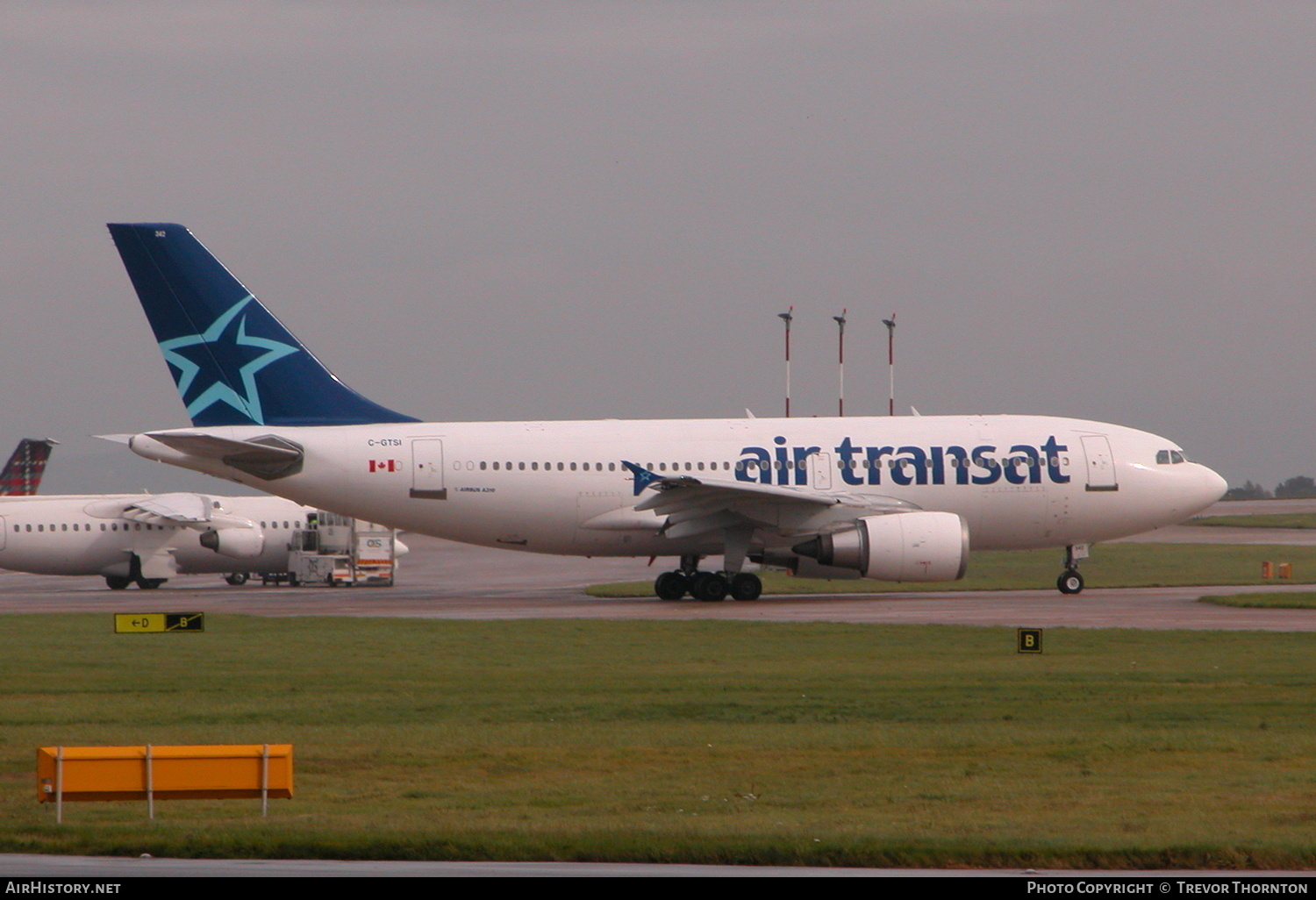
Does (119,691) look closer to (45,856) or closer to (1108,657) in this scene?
(45,856)

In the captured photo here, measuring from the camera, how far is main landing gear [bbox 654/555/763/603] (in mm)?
33375

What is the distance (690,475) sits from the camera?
3344 cm

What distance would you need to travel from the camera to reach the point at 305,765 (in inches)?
535

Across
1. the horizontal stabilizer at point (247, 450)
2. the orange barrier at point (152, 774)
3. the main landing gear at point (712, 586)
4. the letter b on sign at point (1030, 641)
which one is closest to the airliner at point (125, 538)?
the horizontal stabilizer at point (247, 450)

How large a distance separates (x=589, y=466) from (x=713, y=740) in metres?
18.3

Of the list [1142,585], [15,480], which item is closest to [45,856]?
[1142,585]

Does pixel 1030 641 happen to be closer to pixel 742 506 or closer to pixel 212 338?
pixel 742 506

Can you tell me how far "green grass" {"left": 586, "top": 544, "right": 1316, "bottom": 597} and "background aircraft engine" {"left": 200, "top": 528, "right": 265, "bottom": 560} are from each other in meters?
12.4

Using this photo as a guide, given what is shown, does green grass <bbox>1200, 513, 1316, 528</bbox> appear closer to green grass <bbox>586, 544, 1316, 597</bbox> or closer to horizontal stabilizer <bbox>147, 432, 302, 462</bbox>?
green grass <bbox>586, 544, 1316, 597</bbox>

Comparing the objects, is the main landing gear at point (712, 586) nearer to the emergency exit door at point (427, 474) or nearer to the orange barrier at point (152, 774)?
the emergency exit door at point (427, 474)

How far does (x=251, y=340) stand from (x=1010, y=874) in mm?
26355

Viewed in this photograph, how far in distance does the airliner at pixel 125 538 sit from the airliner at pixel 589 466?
1663 centimetres

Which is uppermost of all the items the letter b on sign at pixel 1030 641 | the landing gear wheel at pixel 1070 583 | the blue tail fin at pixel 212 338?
the blue tail fin at pixel 212 338

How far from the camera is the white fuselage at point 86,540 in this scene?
48.5 metres
